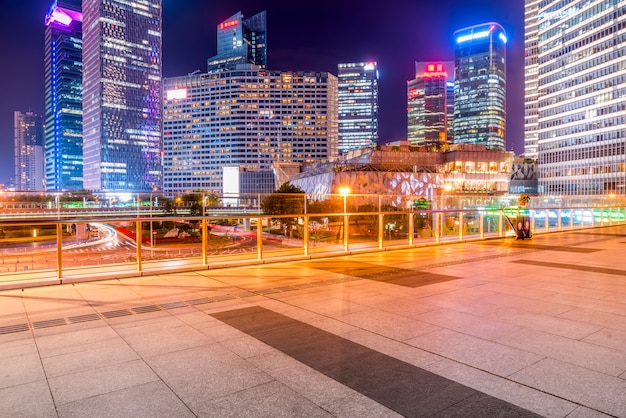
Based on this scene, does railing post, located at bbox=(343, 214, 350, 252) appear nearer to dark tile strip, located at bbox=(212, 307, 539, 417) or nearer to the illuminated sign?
dark tile strip, located at bbox=(212, 307, 539, 417)

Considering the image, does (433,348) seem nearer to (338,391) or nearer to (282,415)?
(338,391)

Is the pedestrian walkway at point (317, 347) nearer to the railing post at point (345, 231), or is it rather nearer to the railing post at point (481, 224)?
the railing post at point (345, 231)

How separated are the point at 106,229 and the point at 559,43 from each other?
480 feet

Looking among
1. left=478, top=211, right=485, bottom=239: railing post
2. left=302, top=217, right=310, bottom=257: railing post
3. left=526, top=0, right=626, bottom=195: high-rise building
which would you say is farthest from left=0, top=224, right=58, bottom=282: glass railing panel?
left=526, top=0, right=626, bottom=195: high-rise building

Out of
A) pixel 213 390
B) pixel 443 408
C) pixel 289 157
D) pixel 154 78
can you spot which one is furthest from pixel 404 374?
pixel 154 78

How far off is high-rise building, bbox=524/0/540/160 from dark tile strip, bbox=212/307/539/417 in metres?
199

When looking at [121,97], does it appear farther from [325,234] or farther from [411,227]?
[325,234]

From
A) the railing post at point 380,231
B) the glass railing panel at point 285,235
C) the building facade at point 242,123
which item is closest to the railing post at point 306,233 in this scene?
the glass railing panel at point 285,235

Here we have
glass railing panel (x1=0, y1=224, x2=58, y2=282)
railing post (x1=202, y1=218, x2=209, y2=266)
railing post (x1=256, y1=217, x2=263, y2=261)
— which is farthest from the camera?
railing post (x1=256, y1=217, x2=263, y2=261)

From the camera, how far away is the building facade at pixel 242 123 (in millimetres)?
176500

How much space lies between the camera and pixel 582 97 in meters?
118

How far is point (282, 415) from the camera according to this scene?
10.2 feet

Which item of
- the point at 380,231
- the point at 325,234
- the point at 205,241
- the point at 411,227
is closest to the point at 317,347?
the point at 205,241

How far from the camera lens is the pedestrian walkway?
330 cm
